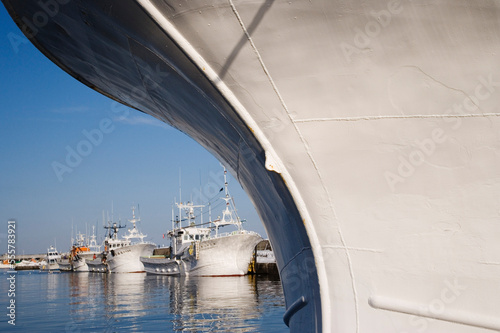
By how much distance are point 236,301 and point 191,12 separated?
1938 centimetres

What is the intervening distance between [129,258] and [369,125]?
60795 mm

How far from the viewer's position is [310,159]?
3.63 m

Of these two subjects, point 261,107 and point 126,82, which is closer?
point 261,107

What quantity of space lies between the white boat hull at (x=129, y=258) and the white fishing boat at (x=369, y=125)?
58.7 metres

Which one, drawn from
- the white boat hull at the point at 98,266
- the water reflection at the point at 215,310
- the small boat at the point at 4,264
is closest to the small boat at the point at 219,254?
the water reflection at the point at 215,310

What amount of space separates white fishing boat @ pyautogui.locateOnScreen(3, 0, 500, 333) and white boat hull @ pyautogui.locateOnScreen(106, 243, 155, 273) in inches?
2309

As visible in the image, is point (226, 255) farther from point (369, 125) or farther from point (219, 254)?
point (369, 125)

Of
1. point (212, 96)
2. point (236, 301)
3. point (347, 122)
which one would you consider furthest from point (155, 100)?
point (236, 301)

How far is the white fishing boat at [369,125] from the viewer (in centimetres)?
315

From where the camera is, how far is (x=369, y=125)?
135 inches

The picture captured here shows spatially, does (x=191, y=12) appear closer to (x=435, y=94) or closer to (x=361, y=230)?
(x=435, y=94)

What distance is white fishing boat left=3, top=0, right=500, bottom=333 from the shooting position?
10.3 ft

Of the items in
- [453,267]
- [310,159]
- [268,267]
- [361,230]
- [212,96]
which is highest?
[212,96]

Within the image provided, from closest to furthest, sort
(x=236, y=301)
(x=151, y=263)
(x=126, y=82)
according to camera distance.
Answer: (x=126, y=82)
(x=236, y=301)
(x=151, y=263)
